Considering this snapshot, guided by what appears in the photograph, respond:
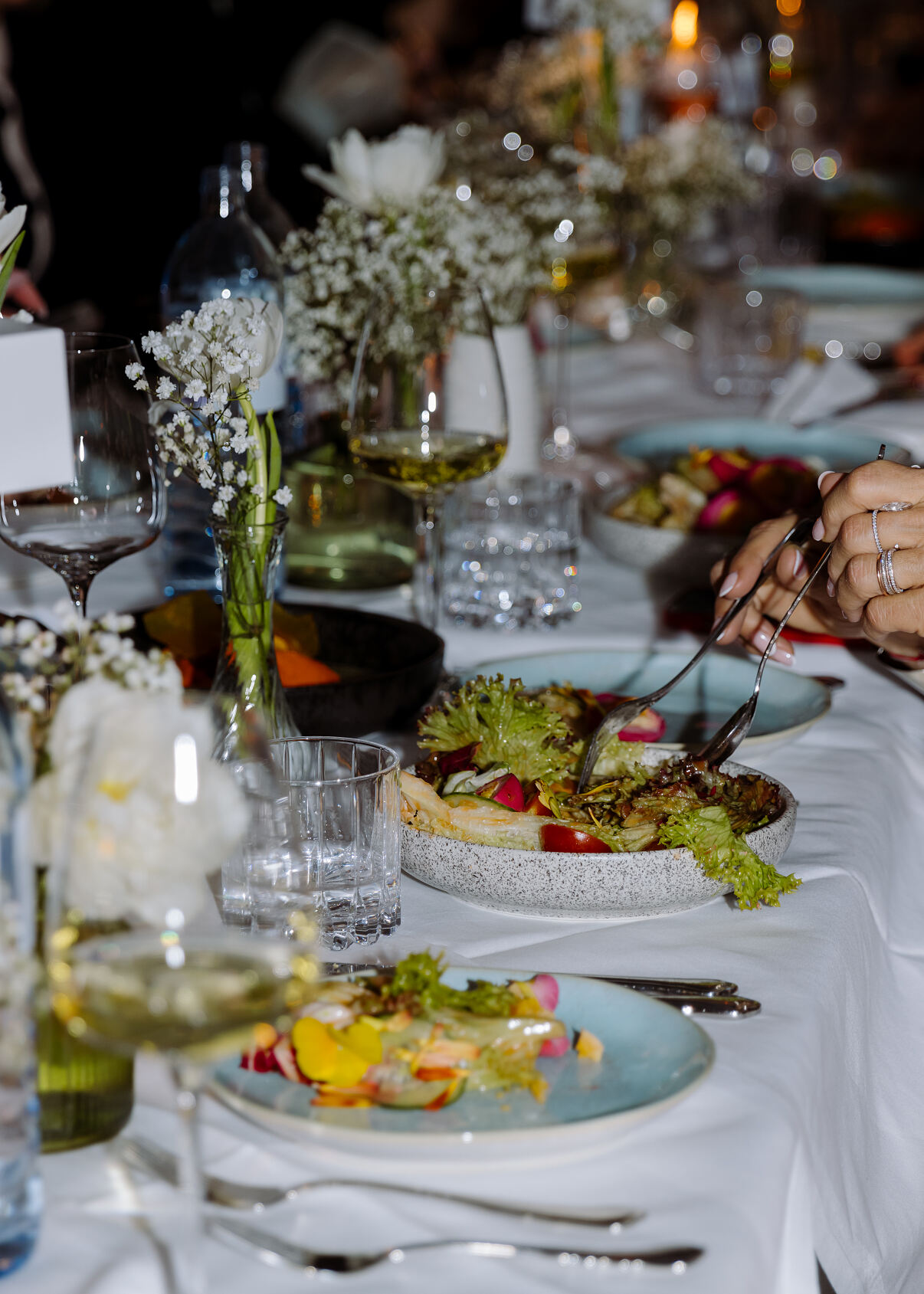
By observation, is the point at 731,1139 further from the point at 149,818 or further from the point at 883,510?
the point at 883,510

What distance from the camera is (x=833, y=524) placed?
1483 millimetres

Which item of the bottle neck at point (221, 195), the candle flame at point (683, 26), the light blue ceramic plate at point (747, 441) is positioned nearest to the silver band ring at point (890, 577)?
the bottle neck at point (221, 195)

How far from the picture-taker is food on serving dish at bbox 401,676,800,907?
107 centimetres

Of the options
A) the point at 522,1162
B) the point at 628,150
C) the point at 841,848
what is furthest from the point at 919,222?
the point at 522,1162

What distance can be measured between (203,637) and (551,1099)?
0.80 meters

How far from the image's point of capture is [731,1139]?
0.83m

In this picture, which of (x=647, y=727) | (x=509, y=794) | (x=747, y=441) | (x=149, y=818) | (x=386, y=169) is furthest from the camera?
(x=747, y=441)

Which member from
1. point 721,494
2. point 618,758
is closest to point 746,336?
point 721,494

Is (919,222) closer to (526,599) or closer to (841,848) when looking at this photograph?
(526,599)

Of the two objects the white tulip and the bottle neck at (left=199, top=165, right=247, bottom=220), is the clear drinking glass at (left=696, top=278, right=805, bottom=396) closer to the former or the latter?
the white tulip

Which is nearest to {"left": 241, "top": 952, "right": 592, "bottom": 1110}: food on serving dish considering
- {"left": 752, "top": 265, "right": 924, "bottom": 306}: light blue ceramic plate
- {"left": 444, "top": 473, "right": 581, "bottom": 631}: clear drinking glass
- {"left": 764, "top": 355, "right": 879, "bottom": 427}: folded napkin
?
{"left": 444, "top": 473, "right": 581, "bottom": 631}: clear drinking glass

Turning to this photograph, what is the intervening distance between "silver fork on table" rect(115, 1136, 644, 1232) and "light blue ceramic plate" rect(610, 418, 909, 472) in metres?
1.85

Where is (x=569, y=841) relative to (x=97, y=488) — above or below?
below

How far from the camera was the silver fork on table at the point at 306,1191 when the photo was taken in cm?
75
